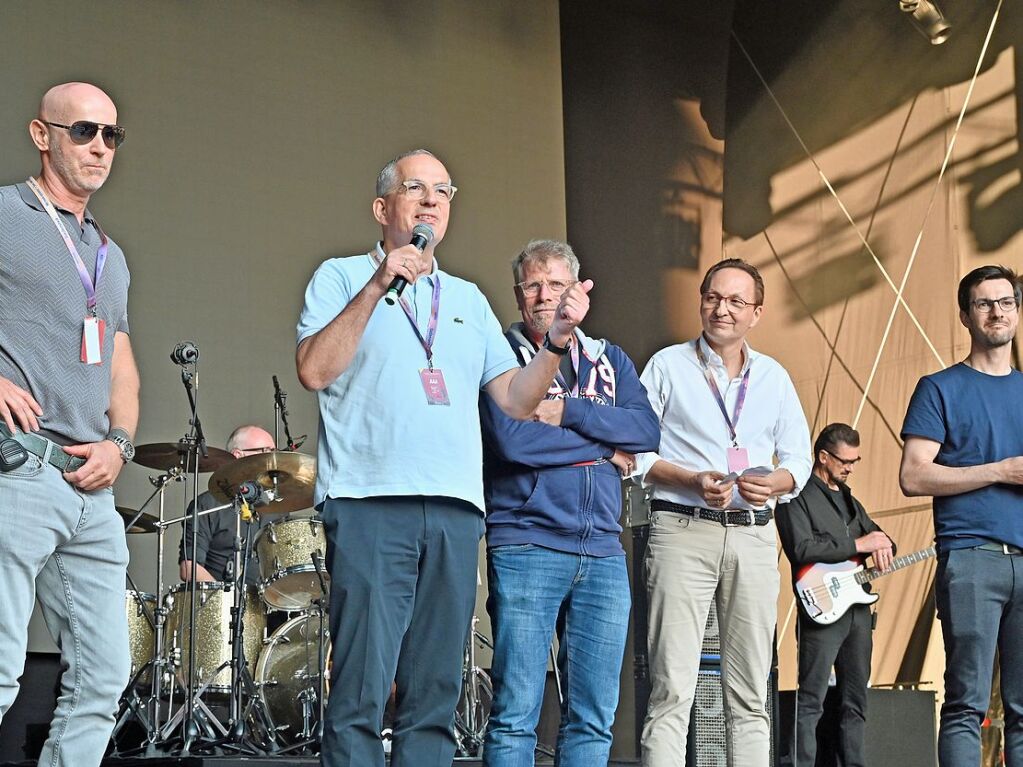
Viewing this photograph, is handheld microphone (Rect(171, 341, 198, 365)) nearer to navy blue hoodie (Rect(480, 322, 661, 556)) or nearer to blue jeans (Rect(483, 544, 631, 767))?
navy blue hoodie (Rect(480, 322, 661, 556))

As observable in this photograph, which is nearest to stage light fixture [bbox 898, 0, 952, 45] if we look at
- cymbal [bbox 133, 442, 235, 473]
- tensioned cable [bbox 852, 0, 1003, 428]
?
tensioned cable [bbox 852, 0, 1003, 428]

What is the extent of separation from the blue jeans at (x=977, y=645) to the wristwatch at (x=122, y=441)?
2.11 meters

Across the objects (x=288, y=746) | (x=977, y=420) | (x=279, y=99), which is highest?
(x=279, y=99)

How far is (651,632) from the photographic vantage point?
11.1 feet

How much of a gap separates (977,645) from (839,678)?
190 cm

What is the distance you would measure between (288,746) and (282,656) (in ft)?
2.13

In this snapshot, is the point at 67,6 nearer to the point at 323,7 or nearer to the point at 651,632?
the point at 323,7

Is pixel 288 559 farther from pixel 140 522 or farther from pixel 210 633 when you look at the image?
pixel 140 522

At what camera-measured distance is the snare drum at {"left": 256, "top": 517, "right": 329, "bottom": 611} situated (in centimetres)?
527

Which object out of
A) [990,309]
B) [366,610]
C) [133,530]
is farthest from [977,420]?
[133,530]

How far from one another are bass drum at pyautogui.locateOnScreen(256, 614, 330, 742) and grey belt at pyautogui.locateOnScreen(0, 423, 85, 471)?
281 cm

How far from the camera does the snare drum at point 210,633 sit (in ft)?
17.3

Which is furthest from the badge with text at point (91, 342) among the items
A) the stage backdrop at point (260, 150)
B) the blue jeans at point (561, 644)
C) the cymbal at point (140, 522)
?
the stage backdrop at point (260, 150)

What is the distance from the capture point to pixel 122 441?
255cm
